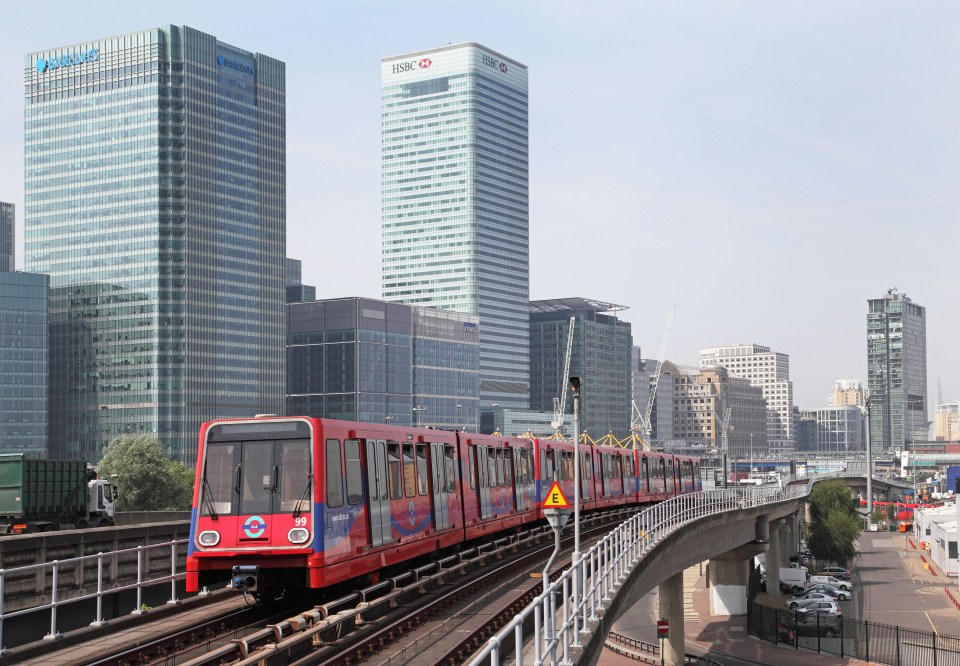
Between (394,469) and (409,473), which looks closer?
(394,469)

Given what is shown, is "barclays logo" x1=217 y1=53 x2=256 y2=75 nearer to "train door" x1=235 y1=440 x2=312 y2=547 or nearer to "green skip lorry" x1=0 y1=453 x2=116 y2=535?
"green skip lorry" x1=0 y1=453 x2=116 y2=535

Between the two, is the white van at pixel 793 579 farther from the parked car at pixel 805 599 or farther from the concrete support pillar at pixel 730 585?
the concrete support pillar at pixel 730 585

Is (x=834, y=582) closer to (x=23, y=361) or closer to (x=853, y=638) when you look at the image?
(x=853, y=638)

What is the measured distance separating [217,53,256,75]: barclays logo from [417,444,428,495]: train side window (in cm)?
16967

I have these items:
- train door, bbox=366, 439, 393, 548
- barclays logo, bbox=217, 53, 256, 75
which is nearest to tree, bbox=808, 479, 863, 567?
→ train door, bbox=366, 439, 393, 548

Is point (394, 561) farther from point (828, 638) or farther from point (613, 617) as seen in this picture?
point (828, 638)

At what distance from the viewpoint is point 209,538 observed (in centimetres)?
2186

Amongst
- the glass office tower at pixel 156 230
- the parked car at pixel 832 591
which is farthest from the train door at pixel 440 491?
the glass office tower at pixel 156 230

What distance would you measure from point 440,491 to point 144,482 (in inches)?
3029

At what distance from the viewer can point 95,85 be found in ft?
629

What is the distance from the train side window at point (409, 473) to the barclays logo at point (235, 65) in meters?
171

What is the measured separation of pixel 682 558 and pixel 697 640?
26.0 meters

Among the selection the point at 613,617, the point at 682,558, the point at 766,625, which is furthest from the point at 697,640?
the point at 613,617

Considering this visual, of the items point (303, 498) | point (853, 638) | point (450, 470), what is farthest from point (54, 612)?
point (853, 638)
